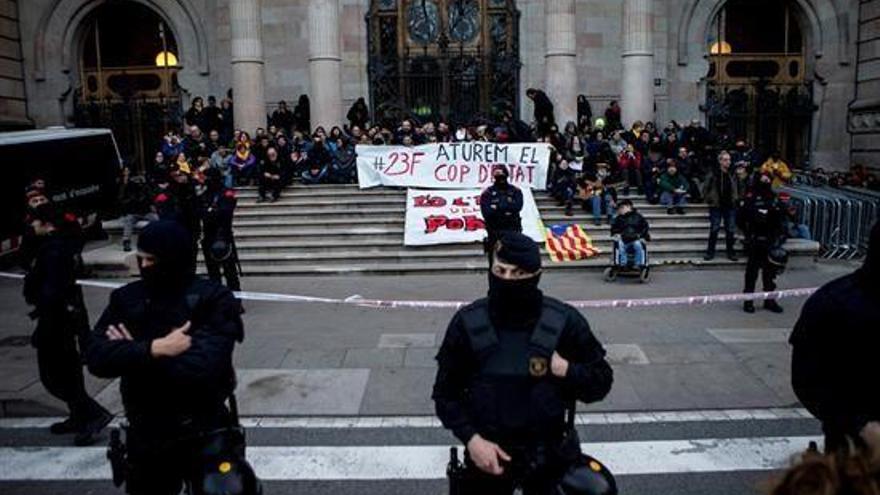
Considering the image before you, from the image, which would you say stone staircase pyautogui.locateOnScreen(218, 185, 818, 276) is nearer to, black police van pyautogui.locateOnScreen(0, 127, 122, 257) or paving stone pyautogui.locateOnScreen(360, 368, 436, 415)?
black police van pyautogui.locateOnScreen(0, 127, 122, 257)

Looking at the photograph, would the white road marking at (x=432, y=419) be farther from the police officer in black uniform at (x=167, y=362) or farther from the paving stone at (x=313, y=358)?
the police officer in black uniform at (x=167, y=362)

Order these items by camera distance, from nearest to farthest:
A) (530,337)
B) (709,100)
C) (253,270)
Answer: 1. (530,337)
2. (253,270)
3. (709,100)

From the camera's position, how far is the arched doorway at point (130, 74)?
2388cm

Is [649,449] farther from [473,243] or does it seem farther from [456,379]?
[473,243]

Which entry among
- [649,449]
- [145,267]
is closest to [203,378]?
[145,267]

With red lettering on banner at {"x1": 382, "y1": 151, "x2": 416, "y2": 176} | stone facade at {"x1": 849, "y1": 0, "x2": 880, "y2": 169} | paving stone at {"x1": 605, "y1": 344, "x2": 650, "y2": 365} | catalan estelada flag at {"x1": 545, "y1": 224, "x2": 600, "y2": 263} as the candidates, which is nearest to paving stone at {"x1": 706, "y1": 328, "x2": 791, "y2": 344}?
paving stone at {"x1": 605, "y1": 344, "x2": 650, "y2": 365}

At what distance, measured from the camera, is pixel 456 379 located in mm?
3730

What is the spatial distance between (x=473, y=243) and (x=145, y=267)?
36.6 ft

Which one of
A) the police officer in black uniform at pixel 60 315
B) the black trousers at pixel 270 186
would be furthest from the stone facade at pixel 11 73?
the police officer in black uniform at pixel 60 315

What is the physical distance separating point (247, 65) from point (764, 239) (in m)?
14.6

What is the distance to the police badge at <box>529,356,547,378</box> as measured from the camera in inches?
137

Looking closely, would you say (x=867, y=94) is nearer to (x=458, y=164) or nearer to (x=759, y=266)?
(x=458, y=164)

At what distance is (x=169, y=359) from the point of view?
378cm

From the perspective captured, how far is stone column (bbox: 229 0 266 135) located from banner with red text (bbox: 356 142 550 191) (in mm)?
5513
